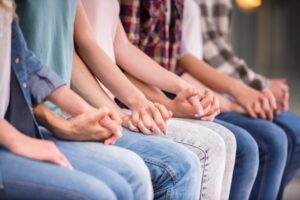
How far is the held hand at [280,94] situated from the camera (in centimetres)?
169

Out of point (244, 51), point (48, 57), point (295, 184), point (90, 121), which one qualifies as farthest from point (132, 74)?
point (244, 51)

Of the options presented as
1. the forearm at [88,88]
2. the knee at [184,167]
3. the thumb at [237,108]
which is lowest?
the thumb at [237,108]

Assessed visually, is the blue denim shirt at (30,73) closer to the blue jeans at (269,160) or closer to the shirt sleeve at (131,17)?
the shirt sleeve at (131,17)

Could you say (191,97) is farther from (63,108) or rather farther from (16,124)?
(16,124)

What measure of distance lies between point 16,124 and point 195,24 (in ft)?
3.13

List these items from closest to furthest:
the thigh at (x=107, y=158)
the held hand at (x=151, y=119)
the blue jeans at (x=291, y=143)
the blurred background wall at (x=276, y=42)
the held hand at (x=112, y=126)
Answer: the thigh at (x=107, y=158), the held hand at (x=112, y=126), the held hand at (x=151, y=119), the blue jeans at (x=291, y=143), the blurred background wall at (x=276, y=42)

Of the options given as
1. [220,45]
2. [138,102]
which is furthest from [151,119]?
[220,45]

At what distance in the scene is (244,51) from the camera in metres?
2.54

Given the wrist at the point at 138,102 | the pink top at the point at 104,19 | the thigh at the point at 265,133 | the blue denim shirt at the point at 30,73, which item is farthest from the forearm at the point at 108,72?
the thigh at the point at 265,133

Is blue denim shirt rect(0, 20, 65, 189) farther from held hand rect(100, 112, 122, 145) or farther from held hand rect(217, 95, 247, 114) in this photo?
held hand rect(217, 95, 247, 114)

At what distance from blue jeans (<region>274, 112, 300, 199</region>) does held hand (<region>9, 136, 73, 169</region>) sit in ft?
2.87

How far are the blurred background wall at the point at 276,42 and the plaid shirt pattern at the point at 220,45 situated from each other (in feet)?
2.16

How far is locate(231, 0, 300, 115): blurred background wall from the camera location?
2.60 metres

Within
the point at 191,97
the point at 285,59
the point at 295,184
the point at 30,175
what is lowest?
the point at 295,184
